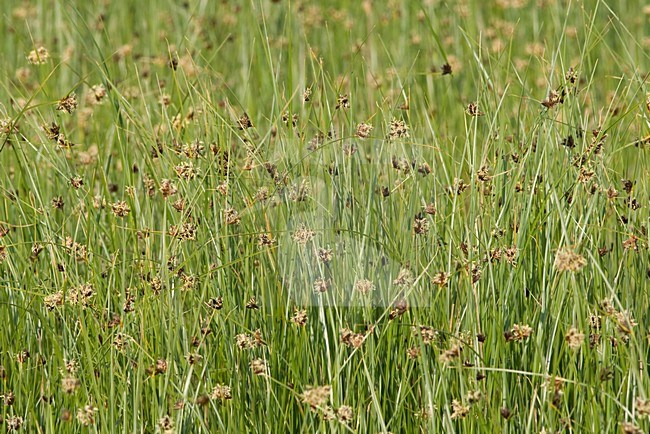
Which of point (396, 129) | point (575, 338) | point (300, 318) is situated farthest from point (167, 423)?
point (396, 129)

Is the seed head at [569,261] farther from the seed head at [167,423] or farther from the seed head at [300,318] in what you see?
the seed head at [167,423]

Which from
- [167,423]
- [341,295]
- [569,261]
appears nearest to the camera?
[569,261]

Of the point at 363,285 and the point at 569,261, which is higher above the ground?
the point at 569,261

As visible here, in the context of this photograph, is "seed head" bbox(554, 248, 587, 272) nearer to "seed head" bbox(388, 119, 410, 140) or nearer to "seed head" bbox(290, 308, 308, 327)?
"seed head" bbox(290, 308, 308, 327)

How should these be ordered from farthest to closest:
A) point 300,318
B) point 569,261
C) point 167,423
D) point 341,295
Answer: point 341,295
point 300,318
point 167,423
point 569,261

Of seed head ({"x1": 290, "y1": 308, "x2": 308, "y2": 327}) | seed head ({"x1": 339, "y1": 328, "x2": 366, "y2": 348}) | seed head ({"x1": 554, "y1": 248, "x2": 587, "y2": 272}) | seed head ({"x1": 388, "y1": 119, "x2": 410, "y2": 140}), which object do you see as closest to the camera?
seed head ({"x1": 554, "y1": 248, "x2": 587, "y2": 272})

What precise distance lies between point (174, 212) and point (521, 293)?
1.01 meters

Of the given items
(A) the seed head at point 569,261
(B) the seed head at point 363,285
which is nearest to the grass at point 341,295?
(B) the seed head at point 363,285

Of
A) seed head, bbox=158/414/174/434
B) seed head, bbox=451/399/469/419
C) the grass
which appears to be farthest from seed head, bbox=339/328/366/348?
seed head, bbox=158/414/174/434

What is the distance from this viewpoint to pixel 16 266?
9.65 ft

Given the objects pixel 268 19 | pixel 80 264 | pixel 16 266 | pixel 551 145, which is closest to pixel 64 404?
pixel 16 266

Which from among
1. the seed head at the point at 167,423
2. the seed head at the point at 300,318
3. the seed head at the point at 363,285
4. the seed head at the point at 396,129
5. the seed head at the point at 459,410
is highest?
the seed head at the point at 396,129

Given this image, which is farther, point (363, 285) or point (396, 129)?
A: point (396, 129)

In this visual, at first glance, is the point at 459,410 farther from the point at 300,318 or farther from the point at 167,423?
the point at 167,423
